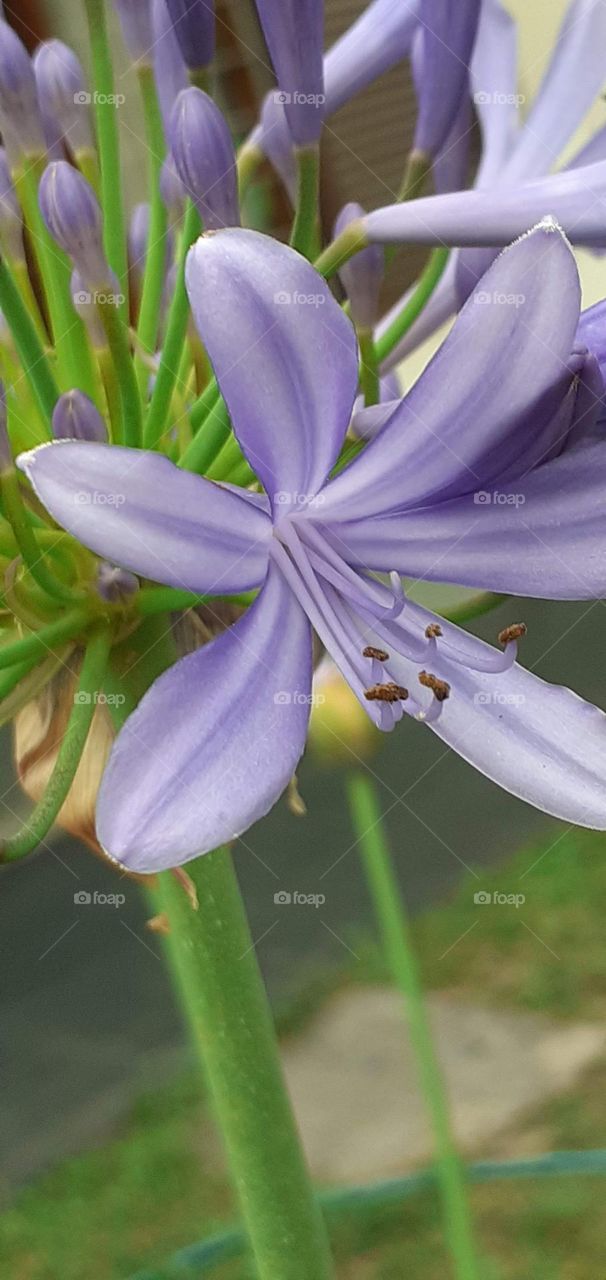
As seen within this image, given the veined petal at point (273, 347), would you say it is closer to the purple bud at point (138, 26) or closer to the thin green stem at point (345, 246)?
the thin green stem at point (345, 246)

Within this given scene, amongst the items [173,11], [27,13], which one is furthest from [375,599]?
[27,13]

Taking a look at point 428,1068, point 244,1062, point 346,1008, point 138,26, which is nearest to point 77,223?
point 138,26

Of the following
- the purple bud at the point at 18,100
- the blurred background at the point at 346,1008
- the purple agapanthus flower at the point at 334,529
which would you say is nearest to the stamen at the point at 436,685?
the purple agapanthus flower at the point at 334,529

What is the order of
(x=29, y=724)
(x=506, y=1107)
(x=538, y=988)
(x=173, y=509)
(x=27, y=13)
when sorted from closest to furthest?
(x=173, y=509) < (x=29, y=724) < (x=27, y=13) < (x=506, y=1107) < (x=538, y=988)

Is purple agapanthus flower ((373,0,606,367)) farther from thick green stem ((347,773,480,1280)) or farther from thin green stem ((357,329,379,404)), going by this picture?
thick green stem ((347,773,480,1280))

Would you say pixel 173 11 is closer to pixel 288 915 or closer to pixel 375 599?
pixel 375 599
